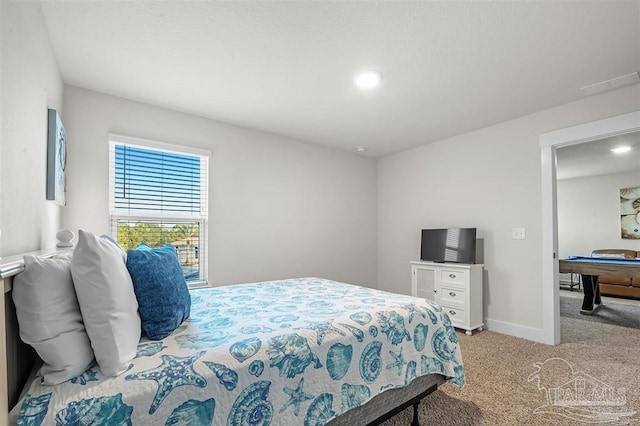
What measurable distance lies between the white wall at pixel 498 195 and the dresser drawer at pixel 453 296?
1.42 feet

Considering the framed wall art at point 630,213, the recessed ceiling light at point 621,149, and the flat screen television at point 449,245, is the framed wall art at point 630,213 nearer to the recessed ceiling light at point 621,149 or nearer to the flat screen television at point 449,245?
the recessed ceiling light at point 621,149

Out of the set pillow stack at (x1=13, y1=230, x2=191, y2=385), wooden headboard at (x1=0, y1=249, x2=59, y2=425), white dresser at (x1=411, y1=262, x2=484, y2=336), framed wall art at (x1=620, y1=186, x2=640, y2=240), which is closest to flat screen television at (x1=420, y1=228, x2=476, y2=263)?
white dresser at (x1=411, y1=262, x2=484, y2=336)

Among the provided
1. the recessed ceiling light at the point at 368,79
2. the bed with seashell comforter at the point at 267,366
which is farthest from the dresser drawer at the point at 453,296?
the recessed ceiling light at the point at 368,79

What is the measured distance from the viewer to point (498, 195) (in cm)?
367

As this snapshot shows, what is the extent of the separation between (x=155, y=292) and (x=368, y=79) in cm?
221

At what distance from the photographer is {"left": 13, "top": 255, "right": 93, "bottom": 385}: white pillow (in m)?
1.00

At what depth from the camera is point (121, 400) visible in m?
0.99

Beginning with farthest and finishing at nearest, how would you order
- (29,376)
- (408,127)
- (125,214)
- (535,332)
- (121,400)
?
(408,127) < (535,332) < (125,214) < (29,376) < (121,400)

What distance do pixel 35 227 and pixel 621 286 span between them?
8.10 metres

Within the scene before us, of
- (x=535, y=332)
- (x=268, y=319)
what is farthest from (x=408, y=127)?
(x=268, y=319)

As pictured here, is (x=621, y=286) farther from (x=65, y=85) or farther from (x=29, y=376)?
(x=65, y=85)

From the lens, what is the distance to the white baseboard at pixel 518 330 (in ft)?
10.6

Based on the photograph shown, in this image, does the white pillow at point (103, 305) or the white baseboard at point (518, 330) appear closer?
the white pillow at point (103, 305)

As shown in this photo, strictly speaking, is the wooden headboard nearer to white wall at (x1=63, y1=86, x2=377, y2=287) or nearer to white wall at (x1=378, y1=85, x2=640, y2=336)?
white wall at (x1=63, y1=86, x2=377, y2=287)
